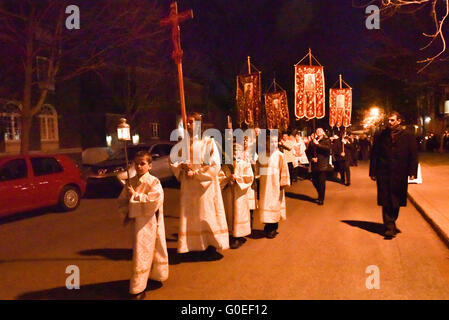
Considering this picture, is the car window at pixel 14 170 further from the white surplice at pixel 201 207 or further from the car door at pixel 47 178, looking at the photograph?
the white surplice at pixel 201 207

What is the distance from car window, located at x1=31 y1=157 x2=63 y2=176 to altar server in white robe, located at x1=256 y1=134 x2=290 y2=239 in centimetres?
560

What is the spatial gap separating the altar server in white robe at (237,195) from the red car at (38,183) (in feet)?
17.0

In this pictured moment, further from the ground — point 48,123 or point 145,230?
point 48,123

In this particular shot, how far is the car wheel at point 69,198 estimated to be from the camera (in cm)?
1042

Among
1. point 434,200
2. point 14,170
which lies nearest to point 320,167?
point 434,200

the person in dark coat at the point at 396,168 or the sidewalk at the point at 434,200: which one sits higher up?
the person in dark coat at the point at 396,168

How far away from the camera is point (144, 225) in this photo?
14.4 ft

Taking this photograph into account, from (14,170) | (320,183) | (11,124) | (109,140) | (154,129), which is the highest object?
(11,124)

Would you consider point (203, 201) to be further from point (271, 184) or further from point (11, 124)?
point (11, 124)

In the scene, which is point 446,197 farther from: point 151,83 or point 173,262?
point 151,83

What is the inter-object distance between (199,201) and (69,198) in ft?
19.9

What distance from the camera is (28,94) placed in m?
13.7

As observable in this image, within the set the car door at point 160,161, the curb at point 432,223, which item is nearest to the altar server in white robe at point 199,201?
the curb at point 432,223
